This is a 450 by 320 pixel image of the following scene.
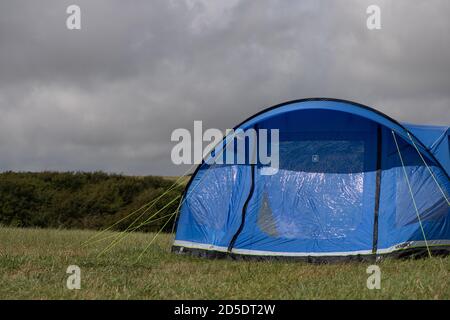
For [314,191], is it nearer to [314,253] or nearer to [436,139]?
Answer: [314,253]

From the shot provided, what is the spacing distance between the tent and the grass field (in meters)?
0.50

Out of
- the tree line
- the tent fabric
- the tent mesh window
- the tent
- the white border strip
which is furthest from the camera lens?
the tree line

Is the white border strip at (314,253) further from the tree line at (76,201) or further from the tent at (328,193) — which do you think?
the tree line at (76,201)

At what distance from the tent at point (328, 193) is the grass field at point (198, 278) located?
1.63 ft

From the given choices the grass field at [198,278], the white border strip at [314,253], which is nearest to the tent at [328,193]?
the white border strip at [314,253]

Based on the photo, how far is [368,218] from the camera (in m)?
9.16

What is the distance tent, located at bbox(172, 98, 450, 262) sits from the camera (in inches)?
354

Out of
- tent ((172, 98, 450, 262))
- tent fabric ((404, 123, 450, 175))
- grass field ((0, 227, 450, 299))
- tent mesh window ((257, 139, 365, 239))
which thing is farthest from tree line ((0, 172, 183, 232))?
tent fabric ((404, 123, 450, 175))

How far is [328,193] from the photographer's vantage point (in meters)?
9.43

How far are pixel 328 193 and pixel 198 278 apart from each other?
2.92 m

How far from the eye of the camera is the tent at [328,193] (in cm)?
899

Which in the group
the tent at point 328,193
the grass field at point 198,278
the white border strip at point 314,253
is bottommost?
the grass field at point 198,278

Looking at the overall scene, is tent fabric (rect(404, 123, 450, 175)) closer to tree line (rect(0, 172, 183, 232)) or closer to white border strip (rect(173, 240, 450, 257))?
white border strip (rect(173, 240, 450, 257))
